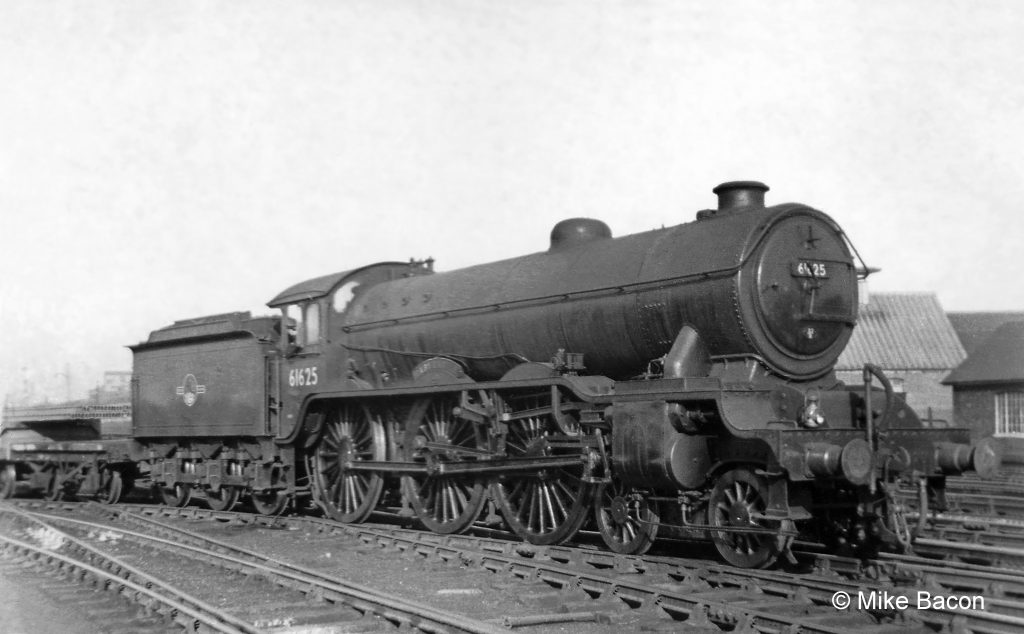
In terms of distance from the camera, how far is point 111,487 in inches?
677

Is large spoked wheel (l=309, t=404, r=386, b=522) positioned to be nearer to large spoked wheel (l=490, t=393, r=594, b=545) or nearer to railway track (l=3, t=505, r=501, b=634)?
railway track (l=3, t=505, r=501, b=634)

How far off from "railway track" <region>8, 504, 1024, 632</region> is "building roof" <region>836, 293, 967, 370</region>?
86.4ft

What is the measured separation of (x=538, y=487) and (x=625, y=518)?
1.48 metres

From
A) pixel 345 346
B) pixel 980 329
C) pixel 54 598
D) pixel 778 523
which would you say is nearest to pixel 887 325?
pixel 980 329

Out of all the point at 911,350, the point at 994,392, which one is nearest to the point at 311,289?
the point at 994,392

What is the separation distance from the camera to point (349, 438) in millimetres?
13016

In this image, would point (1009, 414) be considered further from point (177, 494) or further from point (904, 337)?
point (177, 494)

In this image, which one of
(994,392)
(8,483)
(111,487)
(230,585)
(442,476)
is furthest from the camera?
(994,392)

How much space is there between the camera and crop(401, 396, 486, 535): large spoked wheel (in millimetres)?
11212

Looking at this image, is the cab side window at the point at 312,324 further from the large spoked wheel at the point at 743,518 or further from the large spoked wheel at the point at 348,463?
the large spoked wheel at the point at 743,518

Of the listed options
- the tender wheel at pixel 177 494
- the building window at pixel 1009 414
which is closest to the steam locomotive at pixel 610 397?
the tender wheel at pixel 177 494

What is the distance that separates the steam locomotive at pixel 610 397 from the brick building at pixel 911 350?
76.6ft

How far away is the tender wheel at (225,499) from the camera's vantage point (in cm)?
1484

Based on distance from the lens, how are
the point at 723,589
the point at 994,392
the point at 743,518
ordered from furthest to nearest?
the point at 994,392, the point at 743,518, the point at 723,589
